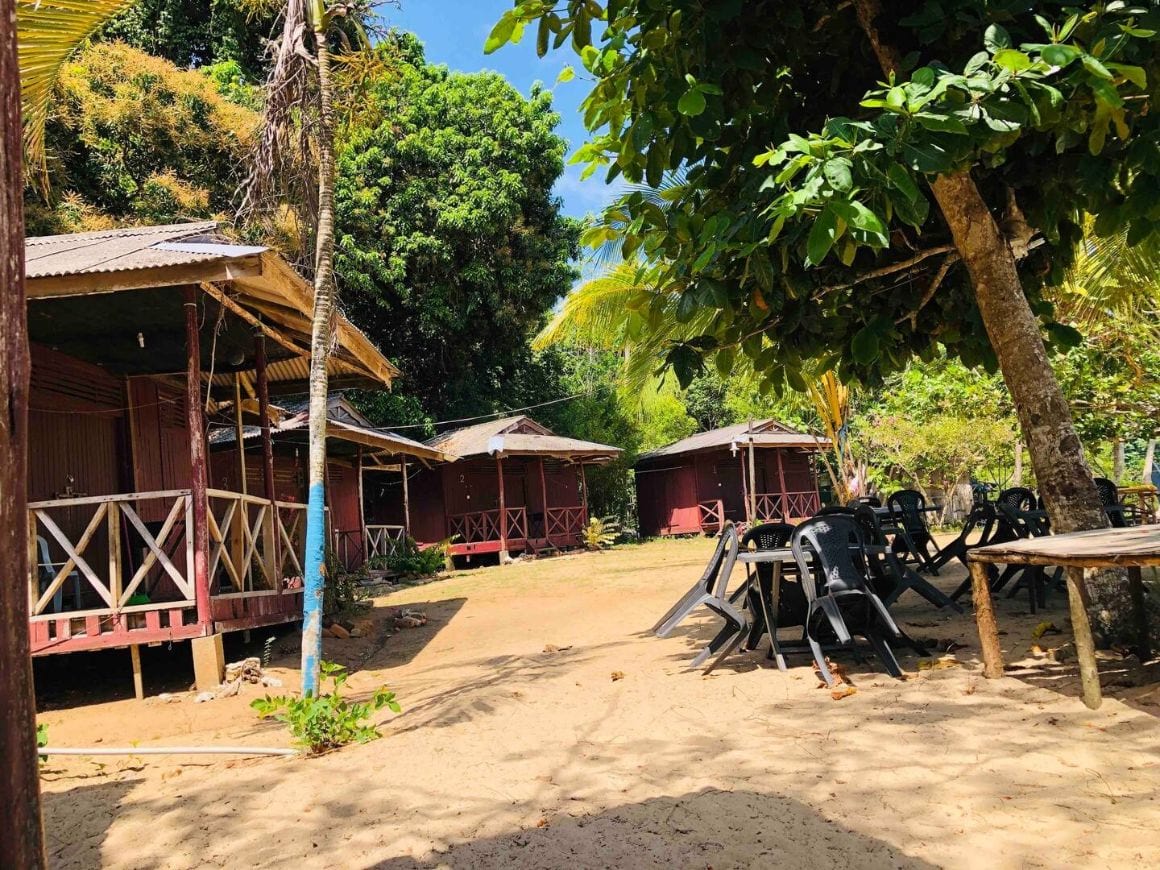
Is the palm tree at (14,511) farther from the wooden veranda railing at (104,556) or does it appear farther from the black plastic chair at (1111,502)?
the black plastic chair at (1111,502)

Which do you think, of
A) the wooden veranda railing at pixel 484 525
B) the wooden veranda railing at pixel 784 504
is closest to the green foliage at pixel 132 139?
the wooden veranda railing at pixel 484 525

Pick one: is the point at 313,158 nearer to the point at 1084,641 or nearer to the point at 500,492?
the point at 1084,641

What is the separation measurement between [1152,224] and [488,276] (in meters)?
19.5

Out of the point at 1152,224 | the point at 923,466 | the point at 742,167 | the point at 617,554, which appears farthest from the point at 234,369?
the point at 923,466

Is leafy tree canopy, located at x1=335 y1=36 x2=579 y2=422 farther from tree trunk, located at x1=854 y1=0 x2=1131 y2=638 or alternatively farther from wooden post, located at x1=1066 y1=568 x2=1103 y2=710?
wooden post, located at x1=1066 y1=568 x2=1103 y2=710

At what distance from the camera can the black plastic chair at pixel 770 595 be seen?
5184 millimetres

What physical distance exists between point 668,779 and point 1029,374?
10.3 ft

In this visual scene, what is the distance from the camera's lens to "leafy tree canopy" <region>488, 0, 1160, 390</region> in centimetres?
301

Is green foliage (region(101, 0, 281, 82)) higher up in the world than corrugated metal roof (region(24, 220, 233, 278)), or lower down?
higher up

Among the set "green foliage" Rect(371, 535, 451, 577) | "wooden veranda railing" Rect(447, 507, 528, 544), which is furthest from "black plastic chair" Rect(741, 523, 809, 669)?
"wooden veranda railing" Rect(447, 507, 528, 544)

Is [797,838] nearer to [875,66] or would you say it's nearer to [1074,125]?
[1074,125]

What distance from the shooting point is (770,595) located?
17.0ft

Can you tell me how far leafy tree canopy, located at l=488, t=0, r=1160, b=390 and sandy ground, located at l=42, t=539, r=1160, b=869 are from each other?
197cm

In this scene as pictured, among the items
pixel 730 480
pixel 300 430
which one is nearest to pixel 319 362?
pixel 300 430
